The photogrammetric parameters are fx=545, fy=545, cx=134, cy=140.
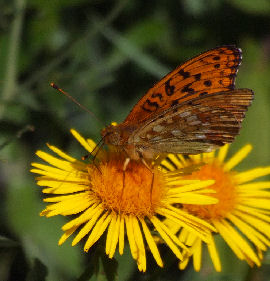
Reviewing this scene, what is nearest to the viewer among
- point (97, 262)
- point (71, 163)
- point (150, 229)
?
point (97, 262)

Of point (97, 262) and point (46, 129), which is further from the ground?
point (46, 129)

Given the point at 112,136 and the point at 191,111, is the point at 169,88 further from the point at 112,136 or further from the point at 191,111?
the point at 112,136

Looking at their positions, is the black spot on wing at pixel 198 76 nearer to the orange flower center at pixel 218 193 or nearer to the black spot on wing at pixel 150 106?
the black spot on wing at pixel 150 106

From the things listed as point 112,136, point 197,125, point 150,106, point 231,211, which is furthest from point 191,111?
point 231,211

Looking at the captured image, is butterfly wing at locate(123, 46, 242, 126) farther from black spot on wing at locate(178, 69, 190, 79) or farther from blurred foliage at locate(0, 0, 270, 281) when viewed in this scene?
blurred foliage at locate(0, 0, 270, 281)

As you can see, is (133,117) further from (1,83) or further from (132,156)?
(1,83)

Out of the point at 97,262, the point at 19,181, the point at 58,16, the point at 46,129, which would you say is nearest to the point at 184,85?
the point at 97,262
